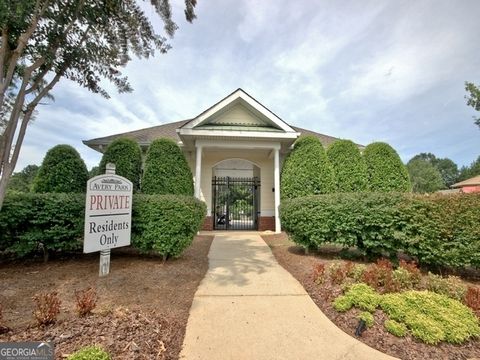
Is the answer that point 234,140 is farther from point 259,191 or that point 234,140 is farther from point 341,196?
point 341,196

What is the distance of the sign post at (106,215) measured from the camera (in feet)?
13.6

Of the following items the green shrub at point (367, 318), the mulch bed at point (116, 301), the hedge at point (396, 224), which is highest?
the hedge at point (396, 224)

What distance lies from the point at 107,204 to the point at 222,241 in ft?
16.0

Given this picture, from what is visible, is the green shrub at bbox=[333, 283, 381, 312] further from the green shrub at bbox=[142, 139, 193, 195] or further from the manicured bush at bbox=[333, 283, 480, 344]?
the green shrub at bbox=[142, 139, 193, 195]

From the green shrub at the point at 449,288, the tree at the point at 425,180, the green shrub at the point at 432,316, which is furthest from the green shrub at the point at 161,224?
the tree at the point at 425,180

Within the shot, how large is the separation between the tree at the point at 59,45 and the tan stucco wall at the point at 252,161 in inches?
→ 232

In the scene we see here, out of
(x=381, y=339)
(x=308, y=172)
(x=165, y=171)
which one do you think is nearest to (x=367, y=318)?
(x=381, y=339)

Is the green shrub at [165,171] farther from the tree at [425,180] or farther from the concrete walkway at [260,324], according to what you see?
the tree at [425,180]

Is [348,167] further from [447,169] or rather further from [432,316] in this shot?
[447,169]

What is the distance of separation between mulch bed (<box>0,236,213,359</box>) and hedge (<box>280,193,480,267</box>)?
9.35 ft

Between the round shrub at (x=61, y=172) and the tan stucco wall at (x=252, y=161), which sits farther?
the tan stucco wall at (x=252, y=161)

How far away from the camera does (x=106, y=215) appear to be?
4.44 meters

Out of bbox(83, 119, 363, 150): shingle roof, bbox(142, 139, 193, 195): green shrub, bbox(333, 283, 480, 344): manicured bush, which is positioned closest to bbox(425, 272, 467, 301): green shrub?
bbox(333, 283, 480, 344): manicured bush

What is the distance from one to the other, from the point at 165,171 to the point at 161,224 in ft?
13.7
